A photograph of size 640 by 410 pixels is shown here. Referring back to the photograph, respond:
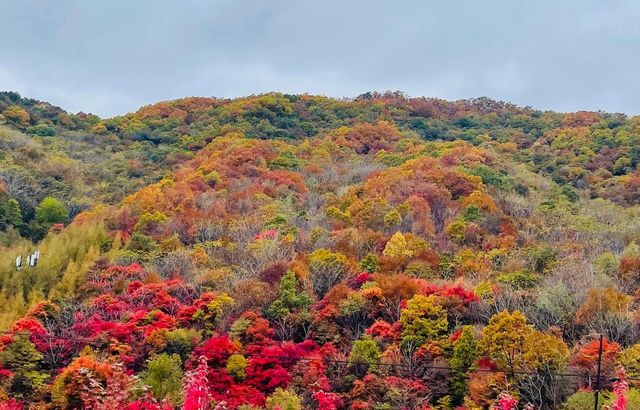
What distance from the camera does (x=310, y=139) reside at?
68500 millimetres

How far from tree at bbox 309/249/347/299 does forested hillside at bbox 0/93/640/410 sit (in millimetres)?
89

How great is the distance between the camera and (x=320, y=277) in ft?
98.1

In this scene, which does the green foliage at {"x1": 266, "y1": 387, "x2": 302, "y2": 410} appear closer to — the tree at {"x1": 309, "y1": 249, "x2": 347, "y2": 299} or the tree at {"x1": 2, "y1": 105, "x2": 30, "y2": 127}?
the tree at {"x1": 309, "y1": 249, "x2": 347, "y2": 299}

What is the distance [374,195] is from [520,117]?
1670 inches

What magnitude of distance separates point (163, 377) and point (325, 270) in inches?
396

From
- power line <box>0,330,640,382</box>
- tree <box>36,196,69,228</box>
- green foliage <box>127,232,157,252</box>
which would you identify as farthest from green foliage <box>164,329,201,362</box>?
tree <box>36,196,69,228</box>

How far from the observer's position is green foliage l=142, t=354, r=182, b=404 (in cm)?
2120

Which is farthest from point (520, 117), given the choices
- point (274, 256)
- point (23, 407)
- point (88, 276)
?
point (23, 407)

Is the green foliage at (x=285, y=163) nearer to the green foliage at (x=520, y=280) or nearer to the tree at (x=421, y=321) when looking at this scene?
the green foliage at (x=520, y=280)

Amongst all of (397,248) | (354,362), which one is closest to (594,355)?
(354,362)

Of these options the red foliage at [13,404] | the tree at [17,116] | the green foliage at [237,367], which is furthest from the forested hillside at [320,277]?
the tree at [17,116]

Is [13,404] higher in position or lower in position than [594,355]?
lower

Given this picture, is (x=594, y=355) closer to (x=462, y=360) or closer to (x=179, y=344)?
(x=462, y=360)

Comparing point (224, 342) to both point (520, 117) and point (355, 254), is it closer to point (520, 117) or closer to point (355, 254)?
point (355, 254)
